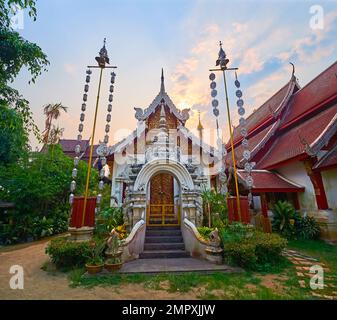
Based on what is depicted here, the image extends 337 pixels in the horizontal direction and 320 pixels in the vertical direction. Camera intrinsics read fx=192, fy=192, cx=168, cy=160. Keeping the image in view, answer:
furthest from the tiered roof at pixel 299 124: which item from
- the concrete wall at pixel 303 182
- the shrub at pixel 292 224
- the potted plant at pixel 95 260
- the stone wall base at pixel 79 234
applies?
the stone wall base at pixel 79 234

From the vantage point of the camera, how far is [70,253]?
197 inches

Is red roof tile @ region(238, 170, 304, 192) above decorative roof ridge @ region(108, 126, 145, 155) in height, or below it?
below

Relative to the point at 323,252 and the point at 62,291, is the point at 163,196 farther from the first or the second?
the point at 323,252

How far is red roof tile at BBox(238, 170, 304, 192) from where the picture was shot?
28.7 ft

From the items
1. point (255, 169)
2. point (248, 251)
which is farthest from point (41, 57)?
point (255, 169)

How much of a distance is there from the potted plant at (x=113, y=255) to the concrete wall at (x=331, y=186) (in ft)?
27.4

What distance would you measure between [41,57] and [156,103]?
18.8 ft

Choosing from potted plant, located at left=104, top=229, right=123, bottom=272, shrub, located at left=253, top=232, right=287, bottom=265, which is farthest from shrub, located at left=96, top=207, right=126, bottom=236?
Answer: shrub, located at left=253, top=232, right=287, bottom=265

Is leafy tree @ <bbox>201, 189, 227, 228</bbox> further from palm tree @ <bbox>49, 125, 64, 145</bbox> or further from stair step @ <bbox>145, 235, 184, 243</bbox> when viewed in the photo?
palm tree @ <bbox>49, 125, 64, 145</bbox>

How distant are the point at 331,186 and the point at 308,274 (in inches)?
198

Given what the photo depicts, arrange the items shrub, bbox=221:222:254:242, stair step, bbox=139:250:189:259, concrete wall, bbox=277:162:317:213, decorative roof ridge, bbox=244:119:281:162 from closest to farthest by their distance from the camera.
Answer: shrub, bbox=221:222:254:242, stair step, bbox=139:250:189:259, concrete wall, bbox=277:162:317:213, decorative roof ridge, bbox=244:119:281:162

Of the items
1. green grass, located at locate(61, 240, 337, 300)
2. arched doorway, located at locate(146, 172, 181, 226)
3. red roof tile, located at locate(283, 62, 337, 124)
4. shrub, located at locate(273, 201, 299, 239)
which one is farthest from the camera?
red roof tile, located at locate(283, 62, 337, 124)

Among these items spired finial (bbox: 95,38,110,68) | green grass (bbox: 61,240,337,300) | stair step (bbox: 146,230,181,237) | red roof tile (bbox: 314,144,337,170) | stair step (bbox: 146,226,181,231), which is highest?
spired finial (bbox: 95,38,110,68)

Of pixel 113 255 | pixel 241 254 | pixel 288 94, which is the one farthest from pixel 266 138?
pixel 113 255
